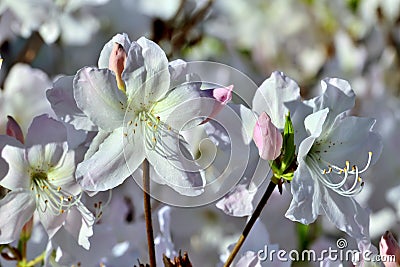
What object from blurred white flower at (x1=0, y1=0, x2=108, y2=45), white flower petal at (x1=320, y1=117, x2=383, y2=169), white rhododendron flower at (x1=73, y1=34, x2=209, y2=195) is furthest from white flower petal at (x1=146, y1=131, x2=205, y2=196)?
blurred white flower at (x1=0, y1=0, x2=108, y2=45)

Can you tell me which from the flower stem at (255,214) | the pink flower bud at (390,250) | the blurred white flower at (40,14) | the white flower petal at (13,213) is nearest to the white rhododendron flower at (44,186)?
the white flower petal at (13,213)

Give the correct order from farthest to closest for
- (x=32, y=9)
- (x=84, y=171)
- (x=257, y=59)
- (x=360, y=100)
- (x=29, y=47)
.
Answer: (x=257, y=59) → (x=360, y=100) → (x=29, y=47) → (x=32, y=9) → (x=84, y=171)

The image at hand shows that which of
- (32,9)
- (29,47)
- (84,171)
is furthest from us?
(29,47)

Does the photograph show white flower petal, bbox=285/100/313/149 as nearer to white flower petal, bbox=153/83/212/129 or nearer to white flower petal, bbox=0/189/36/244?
white flower petal, bbox=153/83/212/129

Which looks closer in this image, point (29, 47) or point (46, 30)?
point (46, 30)

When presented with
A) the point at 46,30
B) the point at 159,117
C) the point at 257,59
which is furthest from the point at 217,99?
the point at 257,59

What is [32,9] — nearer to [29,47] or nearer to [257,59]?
[29,47]
